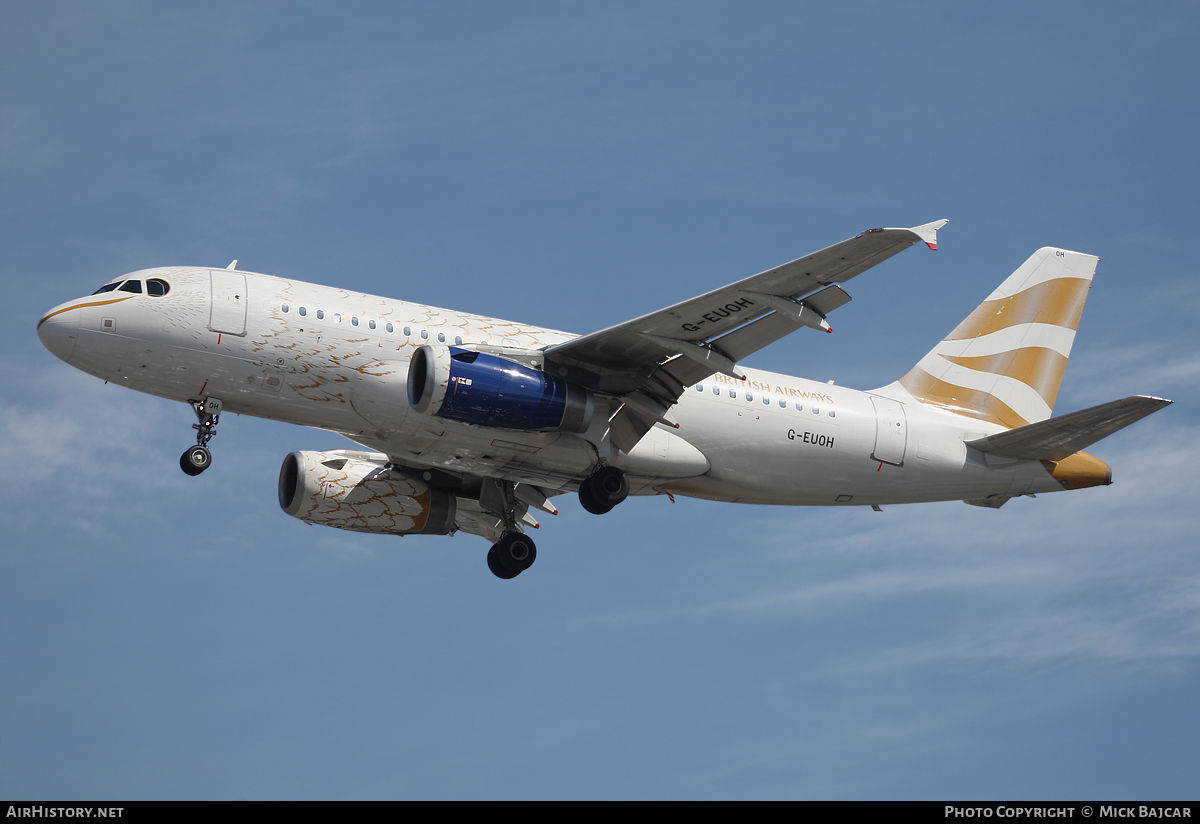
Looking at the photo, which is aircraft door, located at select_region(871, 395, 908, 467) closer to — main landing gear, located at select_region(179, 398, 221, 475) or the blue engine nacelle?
the blue engine nacelle

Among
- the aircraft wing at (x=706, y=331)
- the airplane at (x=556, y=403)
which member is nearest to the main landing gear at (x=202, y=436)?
the airplane at (x=556, y=403)

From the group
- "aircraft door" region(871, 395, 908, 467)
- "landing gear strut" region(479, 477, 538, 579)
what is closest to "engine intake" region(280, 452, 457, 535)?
"landing gear strut" region(479, 477, 538, 579)

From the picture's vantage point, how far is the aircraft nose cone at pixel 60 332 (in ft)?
83.3

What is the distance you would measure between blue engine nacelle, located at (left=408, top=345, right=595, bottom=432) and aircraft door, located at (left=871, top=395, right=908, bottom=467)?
24.6 ft

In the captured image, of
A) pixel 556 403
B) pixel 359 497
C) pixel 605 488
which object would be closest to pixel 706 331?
pixel 556 403

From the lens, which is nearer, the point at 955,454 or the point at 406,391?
the point at 406,391

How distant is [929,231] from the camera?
2219 cm

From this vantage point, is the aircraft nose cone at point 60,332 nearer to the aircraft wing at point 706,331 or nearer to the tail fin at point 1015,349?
the aircraft wing at point 706,331

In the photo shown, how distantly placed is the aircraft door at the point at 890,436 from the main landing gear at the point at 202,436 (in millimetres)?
14864

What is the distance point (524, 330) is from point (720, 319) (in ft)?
16.0

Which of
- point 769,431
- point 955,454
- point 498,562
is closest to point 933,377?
point 955,454

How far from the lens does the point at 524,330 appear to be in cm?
2847

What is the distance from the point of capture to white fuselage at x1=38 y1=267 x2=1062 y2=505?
Answer: 25.7 m
